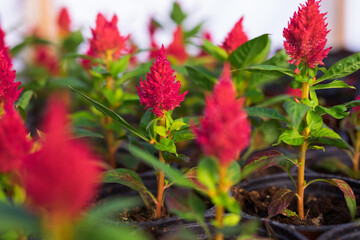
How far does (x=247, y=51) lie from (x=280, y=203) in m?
0.52

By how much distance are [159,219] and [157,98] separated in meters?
0.32

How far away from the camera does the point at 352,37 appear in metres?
4.80

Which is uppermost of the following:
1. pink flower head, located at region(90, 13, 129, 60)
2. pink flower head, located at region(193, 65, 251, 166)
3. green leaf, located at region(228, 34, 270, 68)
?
pink flower head, located at region(90, 13, 129, 60)

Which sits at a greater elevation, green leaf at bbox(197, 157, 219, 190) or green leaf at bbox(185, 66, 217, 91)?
green leaf at bbox(185, 66, 217, 91)

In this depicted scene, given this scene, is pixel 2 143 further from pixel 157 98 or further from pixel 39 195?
pixel 157 98

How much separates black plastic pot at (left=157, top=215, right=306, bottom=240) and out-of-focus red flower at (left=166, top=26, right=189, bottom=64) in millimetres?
1153

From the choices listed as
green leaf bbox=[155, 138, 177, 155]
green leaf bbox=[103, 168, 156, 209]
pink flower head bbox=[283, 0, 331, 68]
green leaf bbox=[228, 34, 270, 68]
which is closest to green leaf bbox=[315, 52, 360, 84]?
pink flower head bbox=[283, 0, 331, 68]

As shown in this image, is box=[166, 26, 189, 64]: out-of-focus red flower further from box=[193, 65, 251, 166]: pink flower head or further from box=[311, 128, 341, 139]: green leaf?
box=[193, 65, 251, 166]: pink flower head

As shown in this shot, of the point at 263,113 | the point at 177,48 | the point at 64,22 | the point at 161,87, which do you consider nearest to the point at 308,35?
the point at 263,113

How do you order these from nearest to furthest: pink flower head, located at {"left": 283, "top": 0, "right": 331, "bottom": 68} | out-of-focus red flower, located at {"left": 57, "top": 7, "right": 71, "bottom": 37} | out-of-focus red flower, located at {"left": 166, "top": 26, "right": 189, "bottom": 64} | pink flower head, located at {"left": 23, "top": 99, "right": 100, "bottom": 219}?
1. pink flower head, located at {"left": 23, "top": 99, "right": 100, "bottom": 219}
2. pink flower head, located at {"left": 283, "top": 0, "right": 331, "bottom": 68}
3. out-of-focus red flower, located at {"left": 166, "top": 26, "right": 189, "bottom": 64}
4. out-of-focus red flower, located at {"left": 57, "top": 7, "right": 71, "bottom": 37}

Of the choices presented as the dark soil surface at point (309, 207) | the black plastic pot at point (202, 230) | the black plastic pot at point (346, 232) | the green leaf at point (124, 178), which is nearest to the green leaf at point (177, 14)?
the dark soil surface at point (309, 207)

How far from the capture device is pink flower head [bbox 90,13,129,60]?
52.1 inches

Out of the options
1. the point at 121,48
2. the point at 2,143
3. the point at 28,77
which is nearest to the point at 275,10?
the point at 28,77

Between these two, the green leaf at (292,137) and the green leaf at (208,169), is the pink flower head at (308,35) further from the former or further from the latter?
the green leaf at (208,169)
